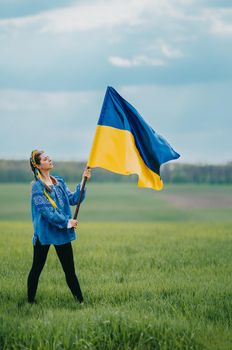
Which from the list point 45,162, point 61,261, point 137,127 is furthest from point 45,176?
point 137,127

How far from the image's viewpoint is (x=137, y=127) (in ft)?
33.7

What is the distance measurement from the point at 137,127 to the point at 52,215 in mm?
1932

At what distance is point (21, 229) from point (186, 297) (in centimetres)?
1287

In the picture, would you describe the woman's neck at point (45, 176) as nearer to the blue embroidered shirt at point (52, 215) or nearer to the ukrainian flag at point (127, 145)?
the blue embroidered shirt at point (52, 215)

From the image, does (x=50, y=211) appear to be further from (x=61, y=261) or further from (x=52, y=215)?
(x=61, y=261)

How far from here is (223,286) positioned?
1146 centimetres

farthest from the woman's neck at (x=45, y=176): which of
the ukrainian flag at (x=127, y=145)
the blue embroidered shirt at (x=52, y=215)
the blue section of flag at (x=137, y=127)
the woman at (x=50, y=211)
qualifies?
the blue section of flag at (x=137, y=127)

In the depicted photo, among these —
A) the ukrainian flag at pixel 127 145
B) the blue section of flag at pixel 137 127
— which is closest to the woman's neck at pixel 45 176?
the ukrainian flag at pixel 127 145

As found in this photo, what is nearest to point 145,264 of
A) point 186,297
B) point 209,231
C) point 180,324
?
point 186,297

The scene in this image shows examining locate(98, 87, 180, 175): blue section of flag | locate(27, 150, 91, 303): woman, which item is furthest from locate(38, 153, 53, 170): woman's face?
locate(98, 87, 180, 175): blue section of flag

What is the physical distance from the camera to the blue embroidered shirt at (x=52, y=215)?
951cm

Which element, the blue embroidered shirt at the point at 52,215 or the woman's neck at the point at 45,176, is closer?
the blue embroidered shirt at the point at 52,215

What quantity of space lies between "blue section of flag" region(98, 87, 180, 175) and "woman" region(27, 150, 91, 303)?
0.92 m

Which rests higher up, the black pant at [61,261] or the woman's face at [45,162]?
the woman's face at [45,162]
